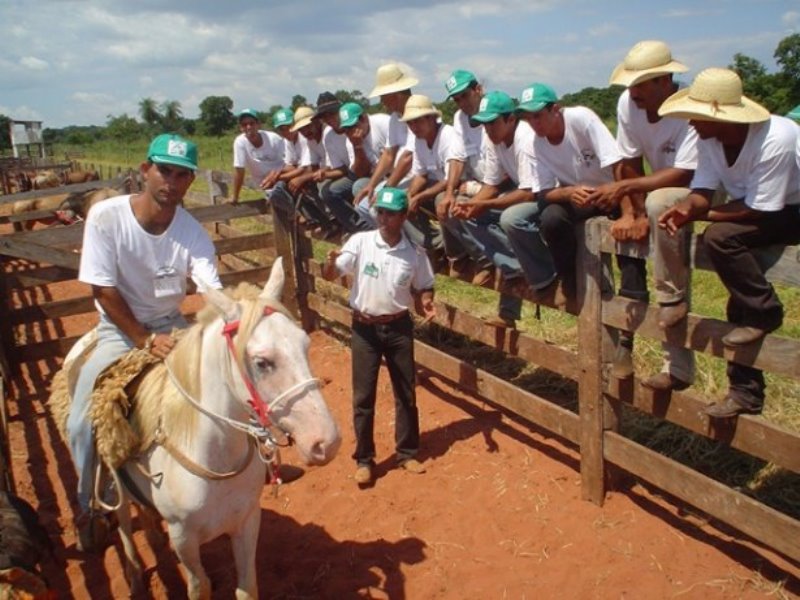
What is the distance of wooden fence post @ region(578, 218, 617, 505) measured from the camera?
4.41 m

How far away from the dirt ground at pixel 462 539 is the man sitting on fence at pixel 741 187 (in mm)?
1588

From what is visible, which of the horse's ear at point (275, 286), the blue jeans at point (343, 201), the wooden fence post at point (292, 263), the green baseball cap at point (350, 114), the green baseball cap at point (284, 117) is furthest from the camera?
the green baseball cap at point (284, 117)

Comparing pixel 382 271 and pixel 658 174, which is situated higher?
pixel 658 174

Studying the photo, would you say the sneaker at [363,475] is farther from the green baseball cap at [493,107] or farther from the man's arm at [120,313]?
the green baseball cap at [493,107]

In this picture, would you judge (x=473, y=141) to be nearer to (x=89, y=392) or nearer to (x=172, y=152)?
(x=172, y=152)

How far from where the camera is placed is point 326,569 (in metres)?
4.49

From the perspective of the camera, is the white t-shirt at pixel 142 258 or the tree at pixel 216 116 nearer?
the white t-shirt at pixel 142 258

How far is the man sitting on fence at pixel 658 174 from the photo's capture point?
3.71 meters

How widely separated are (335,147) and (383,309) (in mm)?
3389

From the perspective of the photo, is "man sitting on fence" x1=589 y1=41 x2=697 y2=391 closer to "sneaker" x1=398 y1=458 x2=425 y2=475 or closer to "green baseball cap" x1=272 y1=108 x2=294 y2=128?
"sneaker" x1=398 y1=458 x2=425 y2=475

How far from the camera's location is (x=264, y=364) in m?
2.82

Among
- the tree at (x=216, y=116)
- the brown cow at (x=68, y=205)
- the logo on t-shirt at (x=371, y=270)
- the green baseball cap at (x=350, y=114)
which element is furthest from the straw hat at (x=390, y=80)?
the tree at (x=216, y=116)

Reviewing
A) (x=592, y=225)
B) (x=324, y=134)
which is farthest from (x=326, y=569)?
(x=324, y=134)

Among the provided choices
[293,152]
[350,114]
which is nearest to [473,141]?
[350,114]
